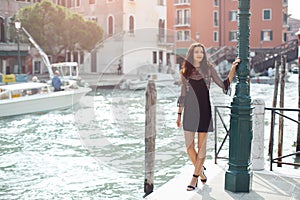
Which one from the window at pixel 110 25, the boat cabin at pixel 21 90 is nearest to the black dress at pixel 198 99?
the boat cabin at pixel 21 90

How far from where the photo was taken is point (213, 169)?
5832 millimetres

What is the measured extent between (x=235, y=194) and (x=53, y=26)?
86.4 feet

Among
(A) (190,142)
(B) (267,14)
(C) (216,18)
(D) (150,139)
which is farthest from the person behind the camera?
(C) (216,18)

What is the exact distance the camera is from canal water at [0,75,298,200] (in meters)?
7.46

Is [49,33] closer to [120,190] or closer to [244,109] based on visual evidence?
[120,190]

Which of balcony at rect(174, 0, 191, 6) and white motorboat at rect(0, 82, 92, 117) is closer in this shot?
white motorboat at rect(0, 82, 92, 117)

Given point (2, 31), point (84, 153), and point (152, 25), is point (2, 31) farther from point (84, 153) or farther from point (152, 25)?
point (84, 153)

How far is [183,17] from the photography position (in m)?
45.1

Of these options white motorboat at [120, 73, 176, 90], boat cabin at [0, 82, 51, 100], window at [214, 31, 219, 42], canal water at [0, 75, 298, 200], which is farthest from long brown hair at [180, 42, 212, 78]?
window at [214, 31, 219, 42]

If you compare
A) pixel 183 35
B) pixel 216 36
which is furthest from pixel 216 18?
pixel 183 35

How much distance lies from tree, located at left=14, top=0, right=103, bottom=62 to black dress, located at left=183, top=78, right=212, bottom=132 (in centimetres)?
2589

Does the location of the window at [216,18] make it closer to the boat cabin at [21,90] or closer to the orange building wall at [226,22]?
the orange building wall at [226,22]

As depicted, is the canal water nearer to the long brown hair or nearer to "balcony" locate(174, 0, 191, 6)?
the long brown hair

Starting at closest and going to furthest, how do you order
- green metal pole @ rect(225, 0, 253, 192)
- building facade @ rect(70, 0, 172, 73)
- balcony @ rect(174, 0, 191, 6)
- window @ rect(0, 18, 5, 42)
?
green metal pole @ rect(225, 0, 253, 192) < window @ rect(0, 18, 5, 42) < building facade @ rect(70, 0, 172, 73) < balcony @ rect(174, 0, 191, 6)
